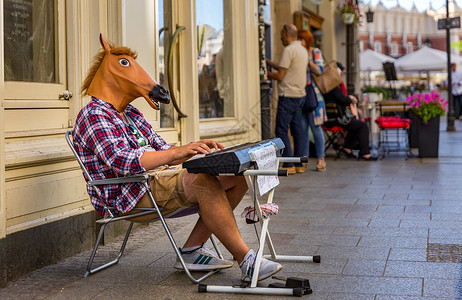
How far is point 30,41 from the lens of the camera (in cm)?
486

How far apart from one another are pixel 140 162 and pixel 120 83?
0.63m

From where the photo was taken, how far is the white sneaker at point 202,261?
4.35 meters

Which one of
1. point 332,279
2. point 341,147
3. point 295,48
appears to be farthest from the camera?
point 341,147

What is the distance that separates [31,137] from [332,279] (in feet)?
7.16

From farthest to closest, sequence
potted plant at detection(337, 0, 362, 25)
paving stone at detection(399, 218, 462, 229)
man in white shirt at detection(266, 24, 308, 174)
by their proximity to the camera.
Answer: potted plant at detection(337, 0, 362, 25)
man in white shirt at detection(266, 24, 308, 174)
paving stone at detection(399, 218, 462, 229)

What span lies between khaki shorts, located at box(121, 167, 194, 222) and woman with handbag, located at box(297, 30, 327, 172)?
6102mm

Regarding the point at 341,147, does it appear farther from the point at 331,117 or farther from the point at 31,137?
the point at 31,137

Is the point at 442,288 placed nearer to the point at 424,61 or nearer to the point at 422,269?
the point at 422,269

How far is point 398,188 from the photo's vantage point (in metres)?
8.20

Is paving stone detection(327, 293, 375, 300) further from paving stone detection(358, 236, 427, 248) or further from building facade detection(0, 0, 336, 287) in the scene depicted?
building facade detection(0, 0, 336, 287)

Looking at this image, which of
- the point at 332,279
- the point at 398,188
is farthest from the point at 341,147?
the point at 332,279

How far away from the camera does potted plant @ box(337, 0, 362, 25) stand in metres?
16.5

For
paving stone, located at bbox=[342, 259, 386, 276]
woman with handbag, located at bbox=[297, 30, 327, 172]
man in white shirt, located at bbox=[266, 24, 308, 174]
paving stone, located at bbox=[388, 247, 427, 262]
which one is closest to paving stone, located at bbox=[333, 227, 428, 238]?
paving stone, located at bbox=[388, 247, 427, 262]

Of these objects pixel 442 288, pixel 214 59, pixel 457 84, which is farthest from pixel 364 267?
pixel 457 84
